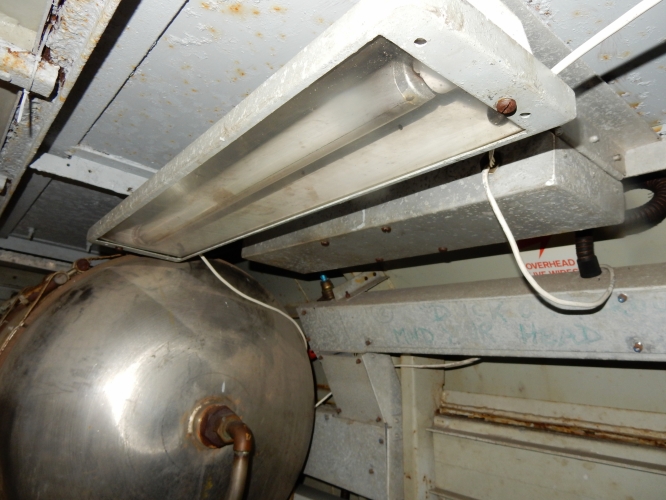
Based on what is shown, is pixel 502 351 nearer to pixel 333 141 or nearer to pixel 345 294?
pixel 345 294

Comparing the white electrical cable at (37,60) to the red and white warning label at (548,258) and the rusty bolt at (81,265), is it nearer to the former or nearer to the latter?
the rusty bolt at (81,265)

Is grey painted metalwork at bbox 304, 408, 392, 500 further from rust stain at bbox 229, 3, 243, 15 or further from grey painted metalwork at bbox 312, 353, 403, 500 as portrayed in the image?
rust stain at bbox 229, 3, 243, 15

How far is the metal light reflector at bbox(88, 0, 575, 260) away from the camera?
15.7 inches

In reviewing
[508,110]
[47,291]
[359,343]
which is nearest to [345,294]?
[359,343]

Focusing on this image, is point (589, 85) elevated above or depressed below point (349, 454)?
above

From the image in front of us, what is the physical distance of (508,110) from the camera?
0.45 m

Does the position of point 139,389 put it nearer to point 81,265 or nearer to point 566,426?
point 81,265

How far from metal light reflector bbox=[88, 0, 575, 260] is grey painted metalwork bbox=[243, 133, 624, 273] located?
0.75 feet

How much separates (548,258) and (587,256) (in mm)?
185

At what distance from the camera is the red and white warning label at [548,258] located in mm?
1097

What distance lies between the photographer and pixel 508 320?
1039 millimetres

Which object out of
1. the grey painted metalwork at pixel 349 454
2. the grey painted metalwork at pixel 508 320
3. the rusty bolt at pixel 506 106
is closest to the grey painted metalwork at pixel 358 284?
the grey painted metalwork at pixel 508 320

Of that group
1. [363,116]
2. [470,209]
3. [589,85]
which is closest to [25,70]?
[363,116]

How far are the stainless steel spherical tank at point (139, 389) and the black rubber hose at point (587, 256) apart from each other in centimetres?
84
